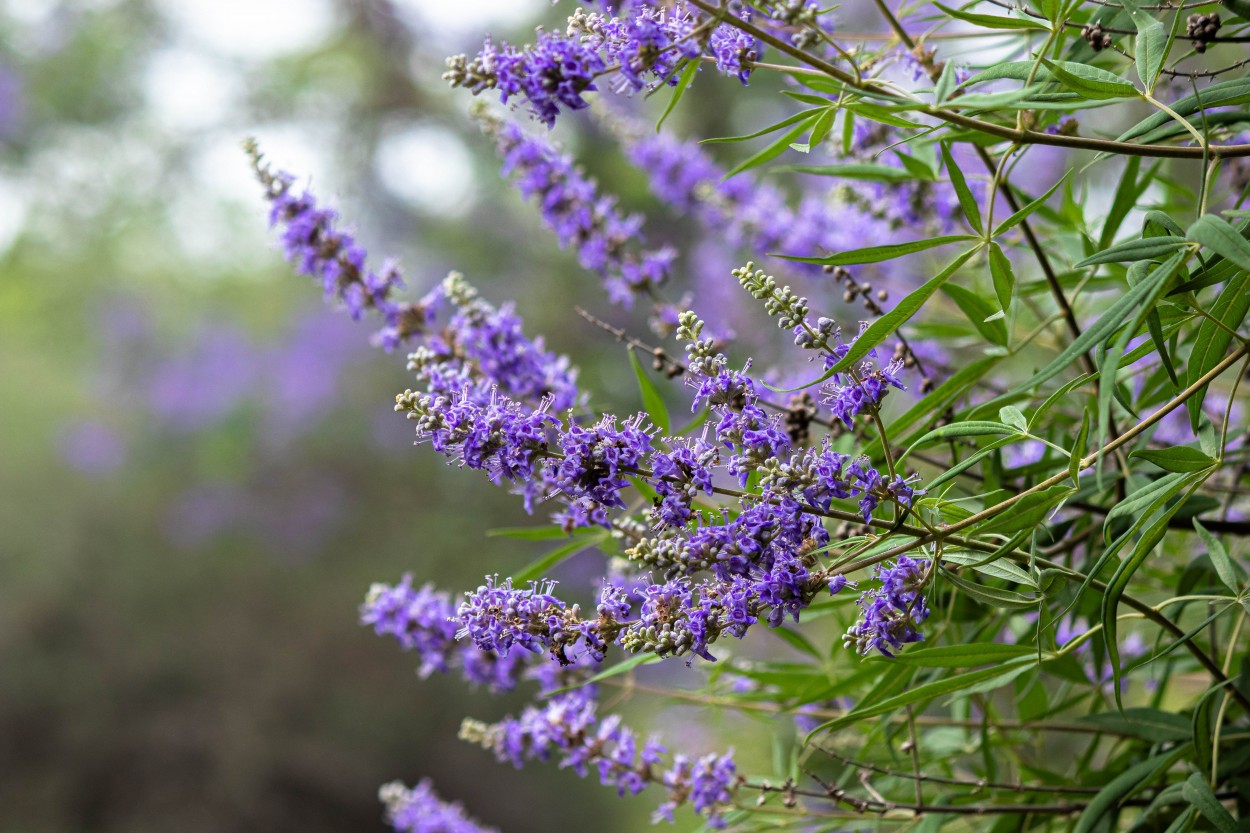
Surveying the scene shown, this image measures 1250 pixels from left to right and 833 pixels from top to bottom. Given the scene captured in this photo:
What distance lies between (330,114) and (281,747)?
8.40ft

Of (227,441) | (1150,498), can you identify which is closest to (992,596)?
(1150,498)

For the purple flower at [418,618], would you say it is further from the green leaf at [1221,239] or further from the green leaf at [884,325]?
the green leaf at [1221,239]

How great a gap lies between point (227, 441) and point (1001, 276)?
3588mm

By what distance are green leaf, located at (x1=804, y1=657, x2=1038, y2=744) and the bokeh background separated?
2.63 m

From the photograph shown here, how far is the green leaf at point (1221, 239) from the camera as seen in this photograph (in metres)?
0.63

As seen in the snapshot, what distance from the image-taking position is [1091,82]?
0.77 metres

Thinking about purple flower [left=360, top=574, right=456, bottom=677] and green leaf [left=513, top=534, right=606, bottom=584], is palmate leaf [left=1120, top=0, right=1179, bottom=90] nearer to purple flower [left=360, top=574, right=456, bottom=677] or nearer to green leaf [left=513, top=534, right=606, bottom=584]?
green leaf [left=513, top=534, right=606, bottom=584]

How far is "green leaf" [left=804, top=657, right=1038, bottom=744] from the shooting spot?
2.63 feet

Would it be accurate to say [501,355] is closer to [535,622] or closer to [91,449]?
[535,622]

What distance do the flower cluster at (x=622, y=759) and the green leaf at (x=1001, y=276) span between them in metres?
0.55

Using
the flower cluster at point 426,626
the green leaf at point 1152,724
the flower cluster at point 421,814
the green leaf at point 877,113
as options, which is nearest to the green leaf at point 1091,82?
the green leaf at point 877,113

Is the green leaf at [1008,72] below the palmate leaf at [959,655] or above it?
above

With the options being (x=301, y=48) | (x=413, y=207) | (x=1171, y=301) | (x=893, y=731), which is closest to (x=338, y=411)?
(x=413, y=207)

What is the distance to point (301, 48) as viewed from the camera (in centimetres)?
447
